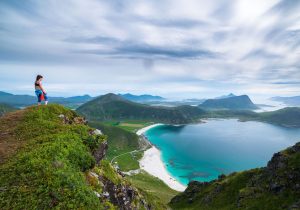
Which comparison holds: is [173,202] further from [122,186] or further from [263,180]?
[122,186]

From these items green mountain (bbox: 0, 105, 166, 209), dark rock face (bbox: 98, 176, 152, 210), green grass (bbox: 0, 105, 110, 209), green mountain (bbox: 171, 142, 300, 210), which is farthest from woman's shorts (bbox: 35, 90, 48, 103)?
green mountain (bbox: 171, 142, 300, 210)

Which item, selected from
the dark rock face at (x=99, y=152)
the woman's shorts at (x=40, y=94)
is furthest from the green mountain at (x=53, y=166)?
the woman's shorts at (x=40, y=94)

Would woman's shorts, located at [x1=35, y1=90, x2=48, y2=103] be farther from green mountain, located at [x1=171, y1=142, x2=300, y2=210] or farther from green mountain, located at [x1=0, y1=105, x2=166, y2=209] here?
green mountain, located at [x1=171, y1=142, x2=300, y2=210]

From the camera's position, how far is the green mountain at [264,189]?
221ft

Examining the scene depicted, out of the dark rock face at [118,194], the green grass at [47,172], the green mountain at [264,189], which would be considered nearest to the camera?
the green grass at [47,172]

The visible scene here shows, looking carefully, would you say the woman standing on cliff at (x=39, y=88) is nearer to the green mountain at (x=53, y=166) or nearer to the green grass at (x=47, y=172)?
the green mountain at (x=53, y=166)

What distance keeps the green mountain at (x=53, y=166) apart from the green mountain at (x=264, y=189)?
4845 centimetres

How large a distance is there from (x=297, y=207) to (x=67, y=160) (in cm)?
5841

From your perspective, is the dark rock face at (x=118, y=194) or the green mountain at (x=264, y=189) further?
the green mountain at (x=264, y=189)

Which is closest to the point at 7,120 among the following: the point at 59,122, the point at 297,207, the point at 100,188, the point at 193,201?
the point at 59,122

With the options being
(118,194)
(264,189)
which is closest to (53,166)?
(118,194)

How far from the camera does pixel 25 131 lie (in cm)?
2914

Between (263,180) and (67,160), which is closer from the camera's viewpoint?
(67,160)

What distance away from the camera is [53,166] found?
2191 cm
